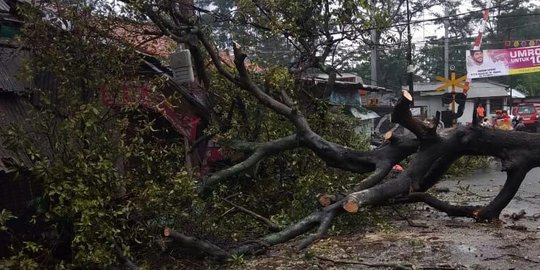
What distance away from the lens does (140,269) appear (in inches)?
188

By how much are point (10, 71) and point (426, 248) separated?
469 cm

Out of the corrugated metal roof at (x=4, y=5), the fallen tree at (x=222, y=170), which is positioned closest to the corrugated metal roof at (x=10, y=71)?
the corrugated metal roof at (x=4, y=5)

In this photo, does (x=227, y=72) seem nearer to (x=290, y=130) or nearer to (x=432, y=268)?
(x=290, y=130)

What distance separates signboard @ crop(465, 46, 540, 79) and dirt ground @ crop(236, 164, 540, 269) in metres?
18.4

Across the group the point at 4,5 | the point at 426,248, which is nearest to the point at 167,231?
the point at 426,248

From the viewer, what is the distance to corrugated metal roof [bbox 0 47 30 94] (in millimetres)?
5766

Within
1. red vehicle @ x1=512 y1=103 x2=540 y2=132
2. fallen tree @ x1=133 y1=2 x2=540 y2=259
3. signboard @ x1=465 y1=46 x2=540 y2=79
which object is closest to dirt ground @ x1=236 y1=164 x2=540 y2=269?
fallen tree @ x1=133 y1=2 x2=540 y2=259

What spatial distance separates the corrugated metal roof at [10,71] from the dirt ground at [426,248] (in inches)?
119

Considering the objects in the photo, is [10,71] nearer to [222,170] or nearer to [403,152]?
[222,170]

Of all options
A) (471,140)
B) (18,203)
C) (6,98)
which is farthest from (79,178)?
(471,140)

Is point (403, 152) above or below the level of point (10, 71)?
below

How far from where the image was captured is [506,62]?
2461cm

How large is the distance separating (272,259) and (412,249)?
4.35 ft

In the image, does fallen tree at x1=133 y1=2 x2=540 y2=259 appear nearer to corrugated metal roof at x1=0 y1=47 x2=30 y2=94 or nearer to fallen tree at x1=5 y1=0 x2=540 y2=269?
fallen tree at x1=5 y1=0 x2=540 y2=269
